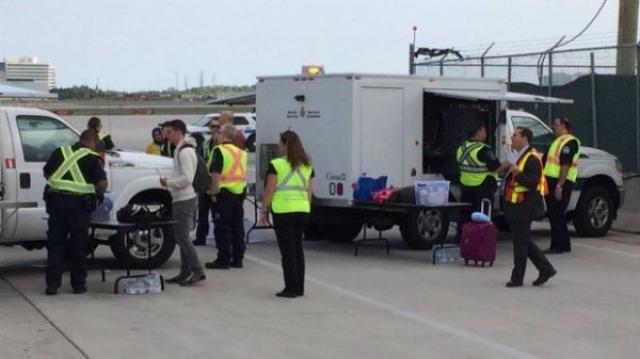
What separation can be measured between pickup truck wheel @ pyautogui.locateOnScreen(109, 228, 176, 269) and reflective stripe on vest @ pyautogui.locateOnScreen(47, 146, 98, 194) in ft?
5.52

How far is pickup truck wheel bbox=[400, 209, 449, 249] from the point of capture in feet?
47.9

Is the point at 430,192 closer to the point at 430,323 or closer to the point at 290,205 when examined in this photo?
the point at 290,205

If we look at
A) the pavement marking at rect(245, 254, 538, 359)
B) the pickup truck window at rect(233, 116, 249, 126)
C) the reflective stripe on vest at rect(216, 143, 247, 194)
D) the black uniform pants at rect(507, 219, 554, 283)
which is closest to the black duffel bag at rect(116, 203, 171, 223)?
the reflective stripe on vest at rect(216, 143, 247, 194)

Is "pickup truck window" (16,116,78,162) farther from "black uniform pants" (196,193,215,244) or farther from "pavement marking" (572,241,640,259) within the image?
"pavement marking" (572,241,640,259)

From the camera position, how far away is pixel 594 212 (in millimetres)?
16781

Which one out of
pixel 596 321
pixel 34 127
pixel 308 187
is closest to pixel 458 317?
pixel 596 321

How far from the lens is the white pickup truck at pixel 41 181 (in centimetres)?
1174

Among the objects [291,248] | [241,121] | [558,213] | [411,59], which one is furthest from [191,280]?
[241,121]

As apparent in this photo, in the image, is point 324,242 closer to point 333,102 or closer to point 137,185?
point 333,102

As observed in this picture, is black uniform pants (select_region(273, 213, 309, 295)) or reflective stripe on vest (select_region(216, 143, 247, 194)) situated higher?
reflective stripe on vest (select_region(216, 143, 247, 194))

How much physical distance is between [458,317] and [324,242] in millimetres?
6270

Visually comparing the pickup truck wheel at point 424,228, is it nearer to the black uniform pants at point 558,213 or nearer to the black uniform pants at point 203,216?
the black uniform pants at point 558,213

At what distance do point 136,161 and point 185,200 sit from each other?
1.67 metres

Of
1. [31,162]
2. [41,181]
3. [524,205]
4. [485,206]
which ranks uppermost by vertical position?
Answer: [31,162]
